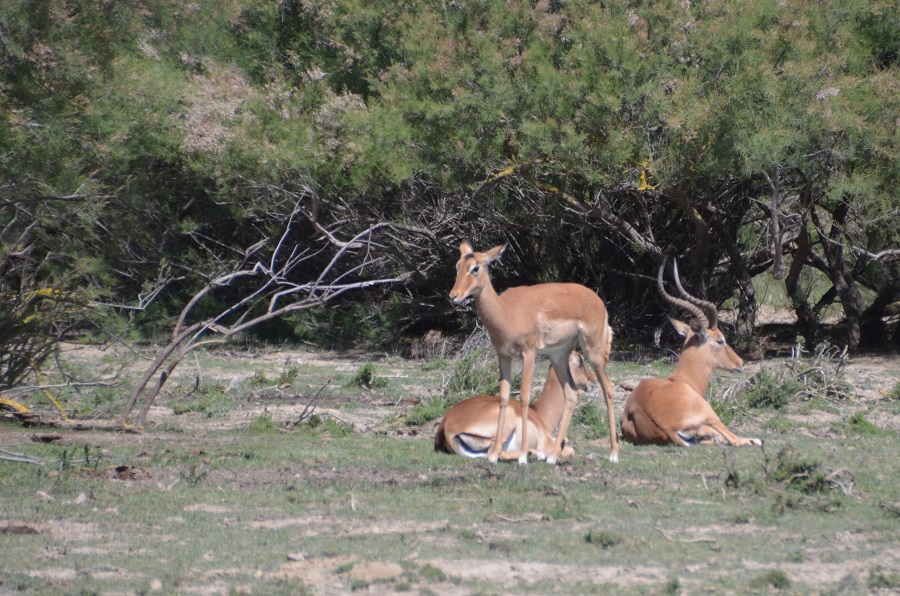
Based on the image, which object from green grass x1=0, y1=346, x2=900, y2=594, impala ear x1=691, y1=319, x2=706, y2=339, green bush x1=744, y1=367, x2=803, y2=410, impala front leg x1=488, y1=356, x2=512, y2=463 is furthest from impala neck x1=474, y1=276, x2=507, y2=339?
green bush x1=744, y1=367, x2=803, y2=410

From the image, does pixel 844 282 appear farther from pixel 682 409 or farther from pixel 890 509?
pixel 890 509

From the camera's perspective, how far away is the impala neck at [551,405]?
9805 mm

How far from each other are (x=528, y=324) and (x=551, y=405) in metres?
1.15

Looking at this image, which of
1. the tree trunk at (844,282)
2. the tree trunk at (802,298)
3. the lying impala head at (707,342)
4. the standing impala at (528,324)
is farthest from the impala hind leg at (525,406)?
the tree trunk at (844,282)

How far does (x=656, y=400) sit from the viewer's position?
1022 cm

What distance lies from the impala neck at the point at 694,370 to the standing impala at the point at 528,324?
6.69 ft

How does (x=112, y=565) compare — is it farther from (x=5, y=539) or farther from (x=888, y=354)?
(x=888, y=354)

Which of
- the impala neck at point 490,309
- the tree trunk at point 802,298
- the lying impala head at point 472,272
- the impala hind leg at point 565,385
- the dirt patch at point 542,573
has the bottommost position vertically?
the tree trunk at point 802,298

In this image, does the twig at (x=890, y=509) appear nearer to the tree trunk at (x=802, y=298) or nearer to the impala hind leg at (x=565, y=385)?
the impala hind leg at (x=565, y=385)

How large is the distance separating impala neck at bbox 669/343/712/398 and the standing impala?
204 centimetres

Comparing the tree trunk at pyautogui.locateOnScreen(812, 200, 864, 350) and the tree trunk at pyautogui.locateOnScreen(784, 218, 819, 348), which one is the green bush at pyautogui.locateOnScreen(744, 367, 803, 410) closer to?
the tree trunk at pyautogui.locateOnScreen(784, 218, 819, 348)

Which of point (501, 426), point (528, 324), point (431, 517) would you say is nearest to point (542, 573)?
point (431, 517)

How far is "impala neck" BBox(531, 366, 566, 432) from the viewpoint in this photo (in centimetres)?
980

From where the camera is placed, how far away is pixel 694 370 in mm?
11344
